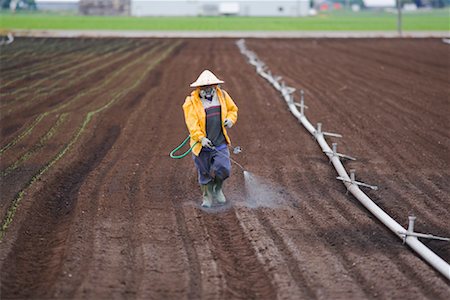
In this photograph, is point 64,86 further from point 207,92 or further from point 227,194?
point 207,92

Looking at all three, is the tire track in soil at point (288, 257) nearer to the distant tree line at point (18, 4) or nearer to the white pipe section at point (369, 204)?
the white pipe section at point (369, 204)

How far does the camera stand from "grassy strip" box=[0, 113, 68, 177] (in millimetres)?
11507

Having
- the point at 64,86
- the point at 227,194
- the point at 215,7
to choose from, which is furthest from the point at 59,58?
the point at 215,7

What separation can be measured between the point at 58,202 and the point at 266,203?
264 centimetres

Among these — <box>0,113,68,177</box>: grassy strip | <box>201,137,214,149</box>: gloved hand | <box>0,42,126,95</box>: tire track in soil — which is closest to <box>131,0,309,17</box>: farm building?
<box>0,42,126,95</box>: tire track in soil

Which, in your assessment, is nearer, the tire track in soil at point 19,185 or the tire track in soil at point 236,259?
the tire track in soil at point 236,259

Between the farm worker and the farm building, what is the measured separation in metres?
84.4

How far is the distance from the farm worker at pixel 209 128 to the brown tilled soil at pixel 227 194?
1.26 feet

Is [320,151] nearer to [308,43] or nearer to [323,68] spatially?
[323,68]

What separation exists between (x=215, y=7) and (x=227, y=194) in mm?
86710

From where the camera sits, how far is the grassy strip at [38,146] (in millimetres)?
11507

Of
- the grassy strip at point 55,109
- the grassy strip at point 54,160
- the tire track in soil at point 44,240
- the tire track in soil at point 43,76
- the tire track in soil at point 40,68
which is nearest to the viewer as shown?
the tire track in soil at point 44,240

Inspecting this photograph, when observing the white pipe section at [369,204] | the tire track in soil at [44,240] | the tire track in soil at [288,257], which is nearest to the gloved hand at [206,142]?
the tire track in soil at [288,257]

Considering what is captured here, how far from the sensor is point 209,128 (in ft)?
31.0
